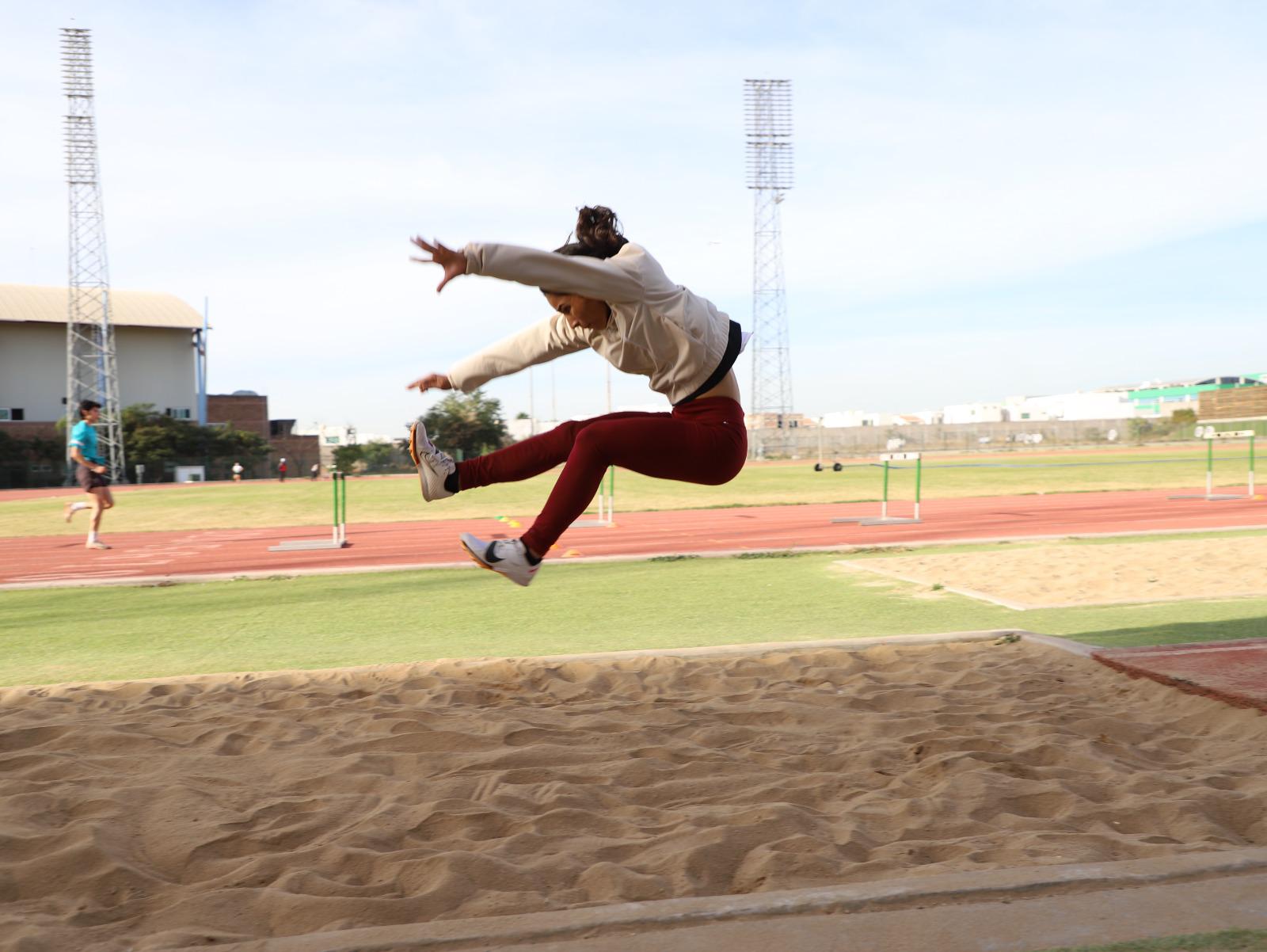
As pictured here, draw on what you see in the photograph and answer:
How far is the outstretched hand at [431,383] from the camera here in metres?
4.34

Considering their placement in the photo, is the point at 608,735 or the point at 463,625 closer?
the point at 608,735

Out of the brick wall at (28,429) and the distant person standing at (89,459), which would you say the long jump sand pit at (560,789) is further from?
the brick wall at (28,429)

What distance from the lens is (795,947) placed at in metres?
2.38

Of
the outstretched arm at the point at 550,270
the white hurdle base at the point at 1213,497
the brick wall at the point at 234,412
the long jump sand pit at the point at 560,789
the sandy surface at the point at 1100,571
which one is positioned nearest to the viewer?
the long jump sand pit at the point at 560,789

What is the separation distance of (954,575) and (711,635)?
3633mm

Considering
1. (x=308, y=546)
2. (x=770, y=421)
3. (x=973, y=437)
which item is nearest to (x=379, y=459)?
(x=770, y=421)

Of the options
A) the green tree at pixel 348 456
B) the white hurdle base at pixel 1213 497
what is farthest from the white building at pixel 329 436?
the white hurdle base at pixel 1213 497

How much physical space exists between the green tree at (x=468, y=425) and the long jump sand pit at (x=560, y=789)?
162 ft

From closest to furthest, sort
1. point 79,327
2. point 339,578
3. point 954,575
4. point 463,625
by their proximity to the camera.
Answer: point 463,625, point 954,575, point 339,578, point 79,327

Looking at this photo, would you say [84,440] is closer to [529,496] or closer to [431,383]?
[431,383]

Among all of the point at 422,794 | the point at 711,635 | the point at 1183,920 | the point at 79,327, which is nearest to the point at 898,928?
the point at 1183,920

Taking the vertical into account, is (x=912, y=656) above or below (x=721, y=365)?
below

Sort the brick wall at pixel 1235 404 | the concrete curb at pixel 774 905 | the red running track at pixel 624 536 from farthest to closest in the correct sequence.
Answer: the brick wall at pixel 1235 404 < the red running track at pixel 624 536 < the concrete curb at pixel 774 905

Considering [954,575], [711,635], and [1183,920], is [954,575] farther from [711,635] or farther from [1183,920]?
[1183,920]
